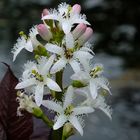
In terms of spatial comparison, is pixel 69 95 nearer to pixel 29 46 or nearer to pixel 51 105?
pixel 51 105

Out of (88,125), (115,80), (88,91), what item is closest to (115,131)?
(88,125)

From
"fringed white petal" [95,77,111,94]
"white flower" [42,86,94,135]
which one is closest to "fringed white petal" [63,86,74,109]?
"white flower" [42,86,94,135]

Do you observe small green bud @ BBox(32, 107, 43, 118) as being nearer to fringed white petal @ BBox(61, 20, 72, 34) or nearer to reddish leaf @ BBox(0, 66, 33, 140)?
reddish leaf @ BBox(0, 66, 33, 140)

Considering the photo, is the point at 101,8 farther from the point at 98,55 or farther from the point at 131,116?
the point at 131,116

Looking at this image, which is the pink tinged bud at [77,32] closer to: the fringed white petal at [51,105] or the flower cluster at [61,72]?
the flower cluster at [61,72]

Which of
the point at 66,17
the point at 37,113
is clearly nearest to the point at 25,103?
the point at 37,113

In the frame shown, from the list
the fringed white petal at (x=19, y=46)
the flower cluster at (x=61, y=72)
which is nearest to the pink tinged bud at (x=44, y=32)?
the flower cluster at (x=61, y=72)
